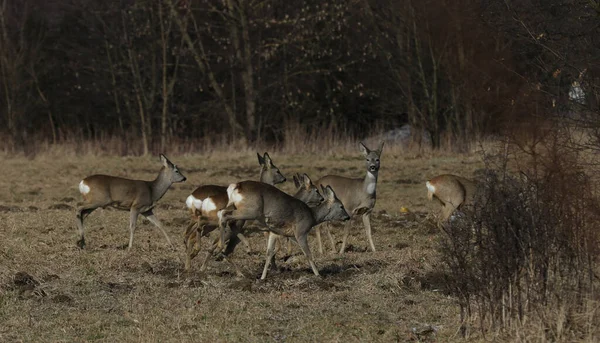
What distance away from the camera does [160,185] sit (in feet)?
46.8

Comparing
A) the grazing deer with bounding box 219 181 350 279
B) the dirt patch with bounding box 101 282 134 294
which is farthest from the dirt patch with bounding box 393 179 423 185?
the dirt patch with bounding box 101 282 134 294

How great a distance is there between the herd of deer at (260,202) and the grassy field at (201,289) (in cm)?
28

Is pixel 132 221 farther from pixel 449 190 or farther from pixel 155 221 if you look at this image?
pixel 449 190

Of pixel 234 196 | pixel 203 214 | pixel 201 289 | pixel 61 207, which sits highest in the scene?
pixel 234 196

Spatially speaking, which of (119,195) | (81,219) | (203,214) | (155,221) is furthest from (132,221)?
(203,214)

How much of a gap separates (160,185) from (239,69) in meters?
17.8

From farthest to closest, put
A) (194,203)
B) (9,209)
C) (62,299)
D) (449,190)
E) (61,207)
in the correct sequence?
(61,207)
(9,209)
(449,190)
(194,203)
(62,299)

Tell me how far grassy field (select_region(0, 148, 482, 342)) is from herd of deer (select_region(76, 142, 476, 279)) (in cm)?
28

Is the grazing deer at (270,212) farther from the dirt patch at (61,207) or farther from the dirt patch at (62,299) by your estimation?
the dirt patch at (61,207)

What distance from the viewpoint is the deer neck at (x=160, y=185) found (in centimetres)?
1407

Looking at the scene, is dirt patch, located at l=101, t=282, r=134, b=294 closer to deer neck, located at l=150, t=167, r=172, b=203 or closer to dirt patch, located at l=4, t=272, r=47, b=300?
dirt patch, located at l=4, t=272, r=47, b=300

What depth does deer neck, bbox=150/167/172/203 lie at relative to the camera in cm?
1407

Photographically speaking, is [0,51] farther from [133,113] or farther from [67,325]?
[67,325]

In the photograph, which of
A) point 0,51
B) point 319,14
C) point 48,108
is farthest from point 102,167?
point 48,108
